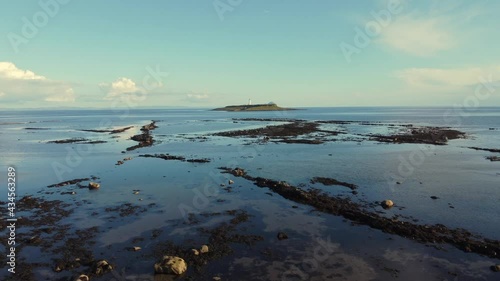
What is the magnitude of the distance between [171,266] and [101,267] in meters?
3.82

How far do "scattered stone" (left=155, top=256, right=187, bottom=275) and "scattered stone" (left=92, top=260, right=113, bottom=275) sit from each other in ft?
8.79

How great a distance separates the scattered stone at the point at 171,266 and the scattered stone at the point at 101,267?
268 centimetres

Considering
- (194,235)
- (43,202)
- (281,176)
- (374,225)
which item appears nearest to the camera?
(194,235)

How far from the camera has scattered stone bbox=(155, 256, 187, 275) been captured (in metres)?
16.8

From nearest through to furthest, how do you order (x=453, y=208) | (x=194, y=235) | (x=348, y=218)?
(x=194, y=235), (x=348, y=218), (x=453, y=208)

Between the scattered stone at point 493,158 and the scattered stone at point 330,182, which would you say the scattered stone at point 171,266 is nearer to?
the scattered stone at point 330,182

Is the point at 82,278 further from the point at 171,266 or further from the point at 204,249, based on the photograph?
the point at 204,249

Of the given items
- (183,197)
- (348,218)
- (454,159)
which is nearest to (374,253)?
(348,218)

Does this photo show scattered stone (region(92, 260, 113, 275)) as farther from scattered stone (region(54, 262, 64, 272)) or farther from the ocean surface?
scattered stone (region(54, 262, 64, 272))

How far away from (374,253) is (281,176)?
19844mm

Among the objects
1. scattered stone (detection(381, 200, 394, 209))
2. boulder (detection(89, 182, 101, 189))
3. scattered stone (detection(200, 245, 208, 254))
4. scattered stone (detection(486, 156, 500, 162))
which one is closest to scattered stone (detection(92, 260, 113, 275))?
scattered stone (detection(200, 245, 208, 254))

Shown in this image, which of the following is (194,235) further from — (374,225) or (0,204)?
(0,204)

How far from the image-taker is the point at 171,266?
664 inches

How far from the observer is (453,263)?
1805 cm
